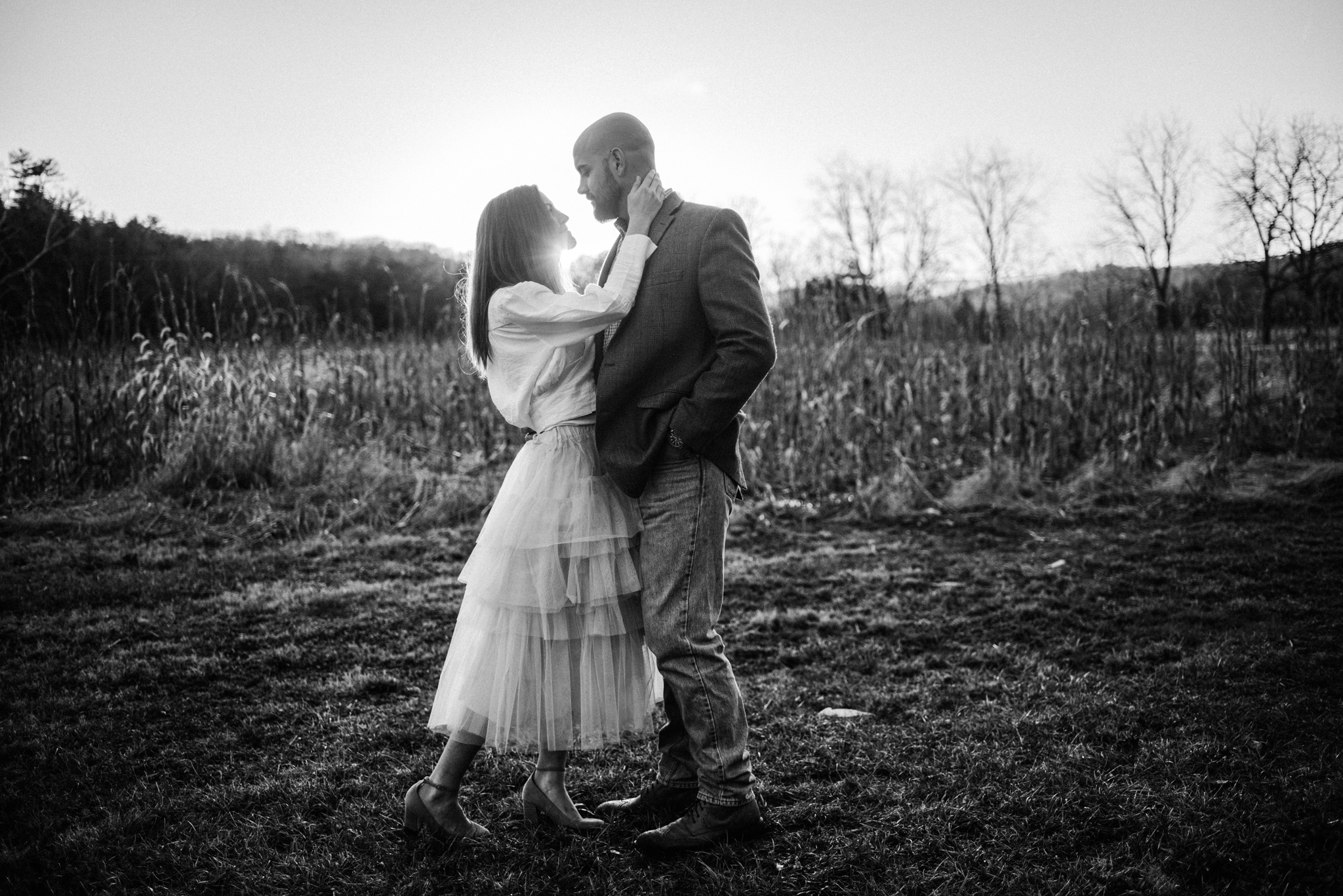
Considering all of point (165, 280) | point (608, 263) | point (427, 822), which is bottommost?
point (427, 822)

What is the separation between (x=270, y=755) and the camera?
292 cm

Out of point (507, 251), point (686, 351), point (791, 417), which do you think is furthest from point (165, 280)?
point (686, 351)

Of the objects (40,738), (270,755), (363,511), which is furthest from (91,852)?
(363,511)

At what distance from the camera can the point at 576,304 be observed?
7.38 feet

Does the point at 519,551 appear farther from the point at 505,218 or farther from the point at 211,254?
the point at 211,254

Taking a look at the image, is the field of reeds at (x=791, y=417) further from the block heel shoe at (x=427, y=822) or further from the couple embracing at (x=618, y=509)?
the couple embracing at (x=618, y=509)

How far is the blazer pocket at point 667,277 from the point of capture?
226 cm

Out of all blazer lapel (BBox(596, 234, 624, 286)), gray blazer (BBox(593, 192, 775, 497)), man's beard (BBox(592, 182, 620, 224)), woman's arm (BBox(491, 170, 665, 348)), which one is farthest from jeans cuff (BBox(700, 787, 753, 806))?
man's beard (BBox(592, 182, 620, 224))

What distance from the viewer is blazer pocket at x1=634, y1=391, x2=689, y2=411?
7.36ft

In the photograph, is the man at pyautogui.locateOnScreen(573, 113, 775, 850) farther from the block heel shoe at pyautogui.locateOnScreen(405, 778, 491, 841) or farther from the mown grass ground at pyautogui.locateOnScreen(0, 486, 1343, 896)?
the block heel shoe at pyautogui.locateOnScreen(405, 778, 491, 841)

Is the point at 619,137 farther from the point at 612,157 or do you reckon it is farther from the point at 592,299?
the point at 592,299

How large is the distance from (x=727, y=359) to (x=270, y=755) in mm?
2153

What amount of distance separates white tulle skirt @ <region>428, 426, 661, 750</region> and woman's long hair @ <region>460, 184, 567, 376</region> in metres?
0.41

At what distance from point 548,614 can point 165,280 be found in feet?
27.3
